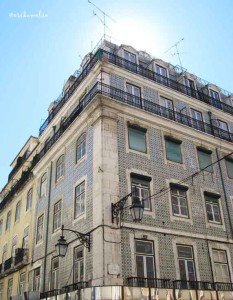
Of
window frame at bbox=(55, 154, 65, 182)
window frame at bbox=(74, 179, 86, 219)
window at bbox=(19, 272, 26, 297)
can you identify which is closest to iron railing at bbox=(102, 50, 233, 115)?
window frame at bbox=(55, 154, 65, 182)

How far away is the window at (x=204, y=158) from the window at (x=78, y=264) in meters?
6.87

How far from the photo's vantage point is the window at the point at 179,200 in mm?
14523

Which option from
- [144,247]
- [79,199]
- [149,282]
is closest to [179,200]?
[144,247]

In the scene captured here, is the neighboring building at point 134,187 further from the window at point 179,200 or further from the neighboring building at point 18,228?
the neighboring building at point 18,228

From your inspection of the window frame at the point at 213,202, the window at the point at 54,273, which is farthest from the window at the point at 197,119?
the window at the point at 54,273

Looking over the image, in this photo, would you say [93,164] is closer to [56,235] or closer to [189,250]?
[56,235]

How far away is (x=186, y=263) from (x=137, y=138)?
5.26 m

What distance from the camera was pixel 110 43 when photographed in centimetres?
1856

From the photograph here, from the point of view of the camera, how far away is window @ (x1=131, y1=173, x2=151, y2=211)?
13732mm

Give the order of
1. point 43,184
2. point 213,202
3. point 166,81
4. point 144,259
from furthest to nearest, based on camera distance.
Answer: point 43,184
point 166,81
point 213,202
point 144,259

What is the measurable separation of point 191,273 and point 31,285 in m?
7.80

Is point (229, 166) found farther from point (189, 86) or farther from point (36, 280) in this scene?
point (36, 280)

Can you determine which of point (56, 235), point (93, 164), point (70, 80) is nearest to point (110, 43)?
point (70, 80)

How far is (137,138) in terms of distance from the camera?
1518 centimetres
